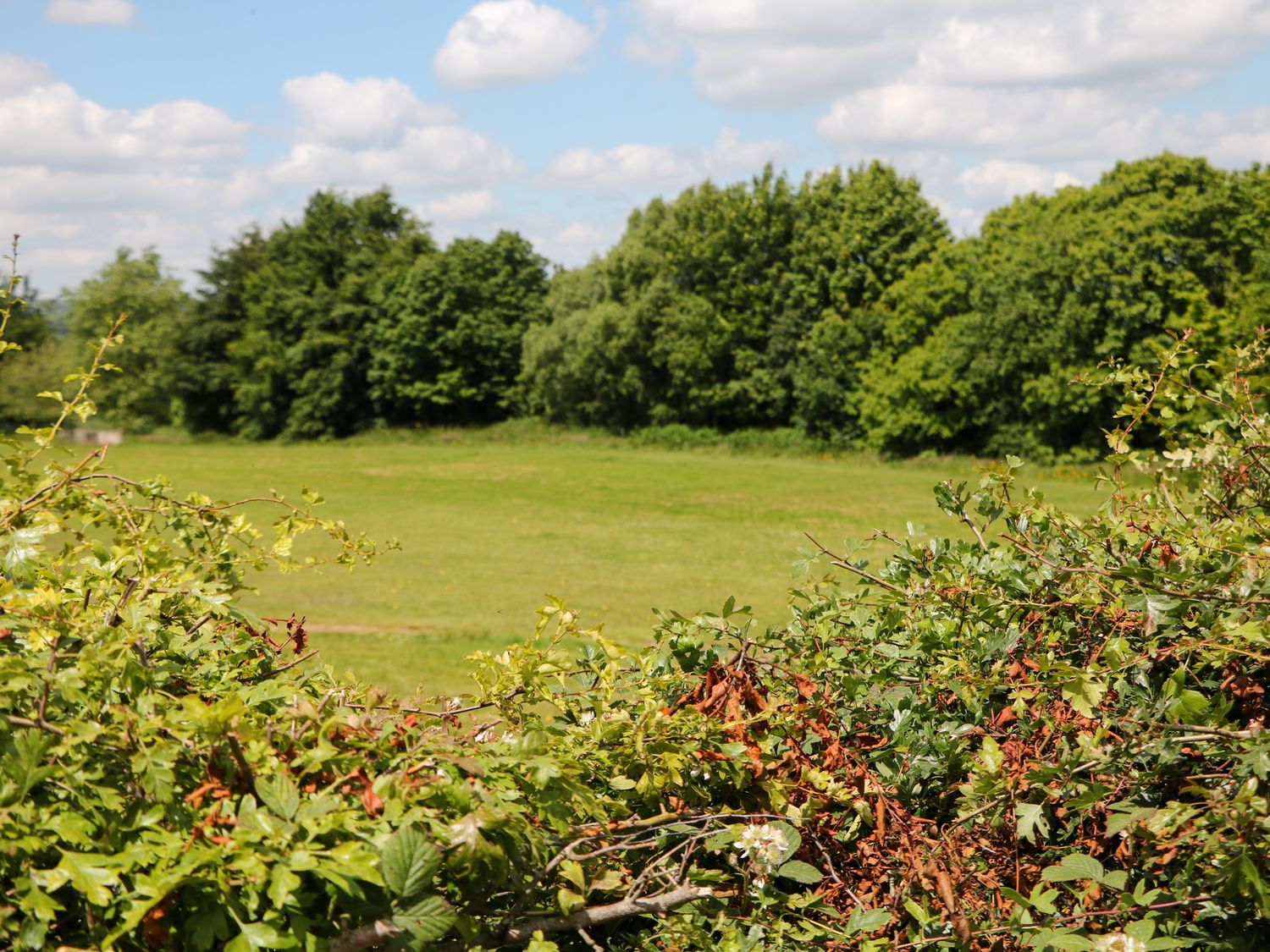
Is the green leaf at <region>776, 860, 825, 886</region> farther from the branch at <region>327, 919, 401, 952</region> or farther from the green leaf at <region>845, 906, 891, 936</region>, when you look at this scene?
the branch at <region>327, 919, 401, 952</region>

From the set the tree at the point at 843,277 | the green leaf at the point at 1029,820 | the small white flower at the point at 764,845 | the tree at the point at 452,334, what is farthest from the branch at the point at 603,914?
the tree at the point at 452,334

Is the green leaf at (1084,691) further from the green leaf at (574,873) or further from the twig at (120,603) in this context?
the twig at (120,603)

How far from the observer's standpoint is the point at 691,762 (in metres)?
2.31

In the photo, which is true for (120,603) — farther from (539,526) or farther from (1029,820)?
(539,526)

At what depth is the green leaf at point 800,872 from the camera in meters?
2.13

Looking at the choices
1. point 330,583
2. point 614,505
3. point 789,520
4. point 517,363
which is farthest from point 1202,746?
point 517,363

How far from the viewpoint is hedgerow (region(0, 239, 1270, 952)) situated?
1649 millimetres

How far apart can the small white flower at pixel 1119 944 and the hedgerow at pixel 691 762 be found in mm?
14

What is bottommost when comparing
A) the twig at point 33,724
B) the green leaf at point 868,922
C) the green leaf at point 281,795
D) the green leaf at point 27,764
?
the green leaf at point 868,922

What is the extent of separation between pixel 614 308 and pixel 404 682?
1632 inches

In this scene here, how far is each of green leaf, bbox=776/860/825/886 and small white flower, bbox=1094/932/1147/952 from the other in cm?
53

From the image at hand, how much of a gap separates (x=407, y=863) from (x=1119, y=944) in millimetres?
1221

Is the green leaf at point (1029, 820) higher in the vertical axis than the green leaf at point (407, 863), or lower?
lower

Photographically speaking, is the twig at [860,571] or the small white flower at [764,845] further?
the twig at [860,571]
